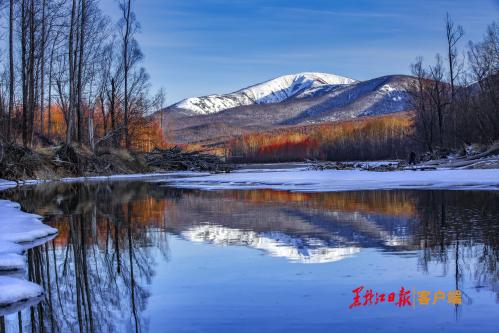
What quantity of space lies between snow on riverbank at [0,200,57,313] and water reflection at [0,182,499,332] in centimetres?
16

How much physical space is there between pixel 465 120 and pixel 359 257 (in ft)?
114

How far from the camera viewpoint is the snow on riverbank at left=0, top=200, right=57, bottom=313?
4569 millimetres

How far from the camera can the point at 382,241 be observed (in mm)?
7078

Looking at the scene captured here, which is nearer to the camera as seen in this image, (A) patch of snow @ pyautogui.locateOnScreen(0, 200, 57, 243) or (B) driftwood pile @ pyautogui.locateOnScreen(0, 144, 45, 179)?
(A) patch of snow @ pyautogui.locateOnScreen(0, 200, 57, 243)

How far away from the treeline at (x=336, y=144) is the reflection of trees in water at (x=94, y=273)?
79423 mm

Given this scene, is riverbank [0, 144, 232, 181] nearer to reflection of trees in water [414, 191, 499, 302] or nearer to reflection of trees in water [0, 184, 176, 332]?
reflection of trees in water [0, 184, 176, 332]

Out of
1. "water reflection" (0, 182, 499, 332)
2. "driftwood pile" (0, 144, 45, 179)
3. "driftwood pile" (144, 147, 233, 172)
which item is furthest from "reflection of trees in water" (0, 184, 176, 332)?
"driftwood pile" (144, 147, 233, 172)

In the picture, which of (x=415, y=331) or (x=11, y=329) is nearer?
(x=415, y=331)

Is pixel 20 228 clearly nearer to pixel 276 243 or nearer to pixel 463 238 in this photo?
pixel 276 243

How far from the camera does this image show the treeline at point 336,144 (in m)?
98.2

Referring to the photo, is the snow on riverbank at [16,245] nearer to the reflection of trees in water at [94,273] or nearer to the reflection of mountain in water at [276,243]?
the reflection of trees in water at [94,273]

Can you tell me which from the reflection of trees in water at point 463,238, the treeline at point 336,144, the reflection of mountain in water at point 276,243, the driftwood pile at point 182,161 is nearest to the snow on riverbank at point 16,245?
the reflection of mountain in water at point 276,243

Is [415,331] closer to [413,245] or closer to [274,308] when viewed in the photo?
[274,308]

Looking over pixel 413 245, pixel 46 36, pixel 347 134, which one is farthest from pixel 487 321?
pixel 347 134
